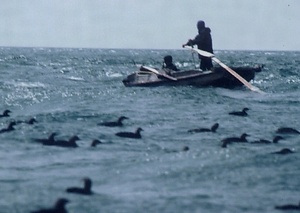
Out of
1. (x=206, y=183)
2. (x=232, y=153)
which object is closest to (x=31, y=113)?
(x=232, y=153)

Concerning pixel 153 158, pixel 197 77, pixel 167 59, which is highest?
pixel 167 59

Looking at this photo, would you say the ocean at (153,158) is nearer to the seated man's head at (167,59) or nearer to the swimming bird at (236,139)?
the swimming bird at (236,139)

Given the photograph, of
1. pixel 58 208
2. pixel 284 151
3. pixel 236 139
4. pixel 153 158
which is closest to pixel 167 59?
pixel 236 139

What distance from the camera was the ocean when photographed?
16719 mm

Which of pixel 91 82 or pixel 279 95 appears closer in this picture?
pixel 279 95

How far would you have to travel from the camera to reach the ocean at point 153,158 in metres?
16.7

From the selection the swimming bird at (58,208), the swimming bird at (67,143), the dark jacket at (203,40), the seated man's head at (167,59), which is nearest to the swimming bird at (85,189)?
the swimming bird at (58,208)

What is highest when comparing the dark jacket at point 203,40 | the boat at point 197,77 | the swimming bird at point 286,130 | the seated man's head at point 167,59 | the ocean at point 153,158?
the dark jacket at point 203,40

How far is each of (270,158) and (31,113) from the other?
13466 mm

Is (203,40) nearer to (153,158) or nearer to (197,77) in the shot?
(197,77)

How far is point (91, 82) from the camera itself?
5356cm

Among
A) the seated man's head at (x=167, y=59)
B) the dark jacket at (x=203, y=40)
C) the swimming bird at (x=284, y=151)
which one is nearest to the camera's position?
the swimming bird at (x=284, y=151)

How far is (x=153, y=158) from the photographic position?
851 inches

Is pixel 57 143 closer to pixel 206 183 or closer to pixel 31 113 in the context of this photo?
pixel 206 183
